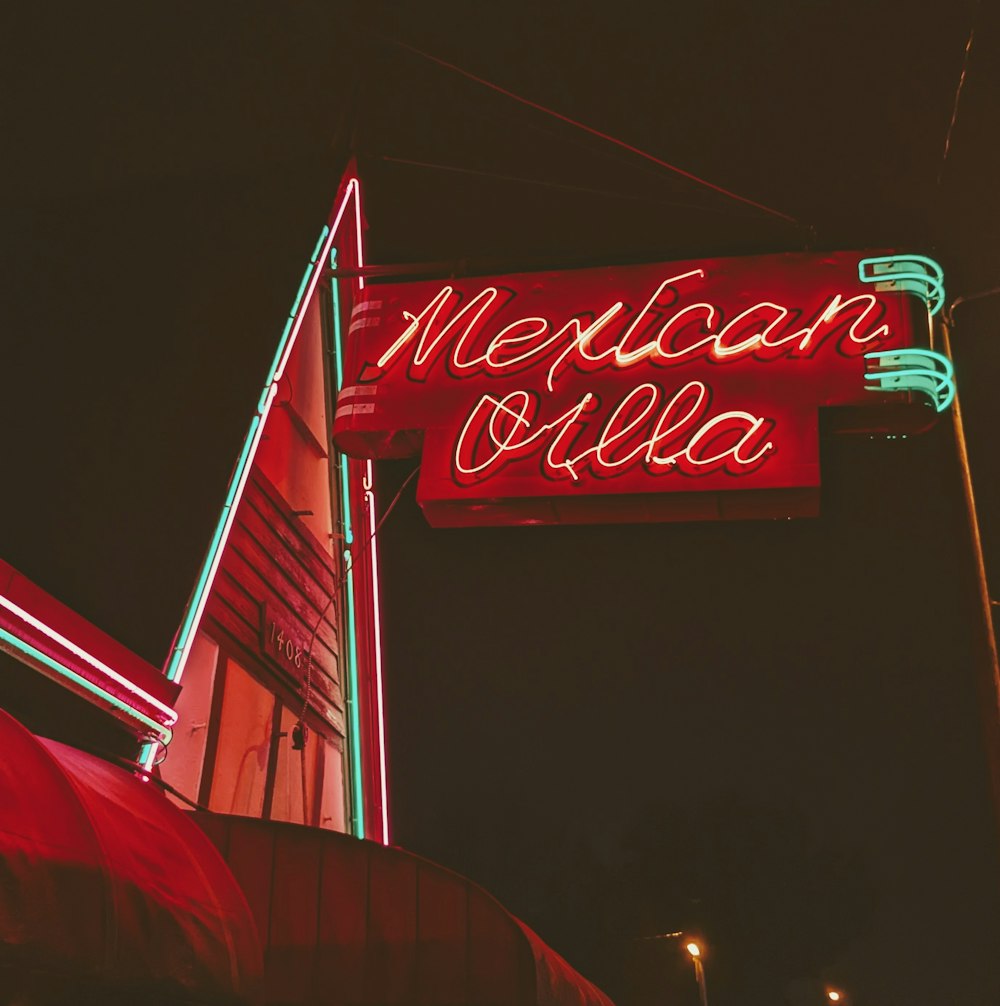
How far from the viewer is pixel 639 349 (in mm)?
9352

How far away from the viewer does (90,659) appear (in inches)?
253

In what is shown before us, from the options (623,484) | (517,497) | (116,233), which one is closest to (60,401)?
(116,233)

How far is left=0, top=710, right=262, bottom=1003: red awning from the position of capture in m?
4.53

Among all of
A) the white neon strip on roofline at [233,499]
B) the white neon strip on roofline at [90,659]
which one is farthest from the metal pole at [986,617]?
the white neon strip on roofline at [90,659]

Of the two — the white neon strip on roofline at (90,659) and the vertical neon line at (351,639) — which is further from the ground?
the vertical neon line at (351,639)

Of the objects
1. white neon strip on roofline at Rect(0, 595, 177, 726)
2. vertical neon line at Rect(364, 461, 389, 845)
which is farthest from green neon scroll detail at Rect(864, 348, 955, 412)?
white neon strip on roofline at Rect(0, 595, 177, 726)

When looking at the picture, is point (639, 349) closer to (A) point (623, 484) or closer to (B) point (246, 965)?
(A) point (623, 484)

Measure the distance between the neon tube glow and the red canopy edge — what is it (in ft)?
1.69

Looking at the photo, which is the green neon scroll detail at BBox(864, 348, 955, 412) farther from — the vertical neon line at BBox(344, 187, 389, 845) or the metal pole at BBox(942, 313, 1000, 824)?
the vertical neon line at BBox(344, 187, 389, 845)

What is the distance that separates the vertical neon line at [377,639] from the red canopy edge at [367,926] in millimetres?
4115

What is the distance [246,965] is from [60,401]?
4.27m

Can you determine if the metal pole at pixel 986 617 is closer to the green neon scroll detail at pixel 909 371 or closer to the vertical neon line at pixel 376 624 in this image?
the green neon scroll detail at pixel 909 371

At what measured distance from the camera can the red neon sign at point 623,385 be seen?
8758 millimetres

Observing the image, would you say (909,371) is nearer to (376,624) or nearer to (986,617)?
(986,617)
